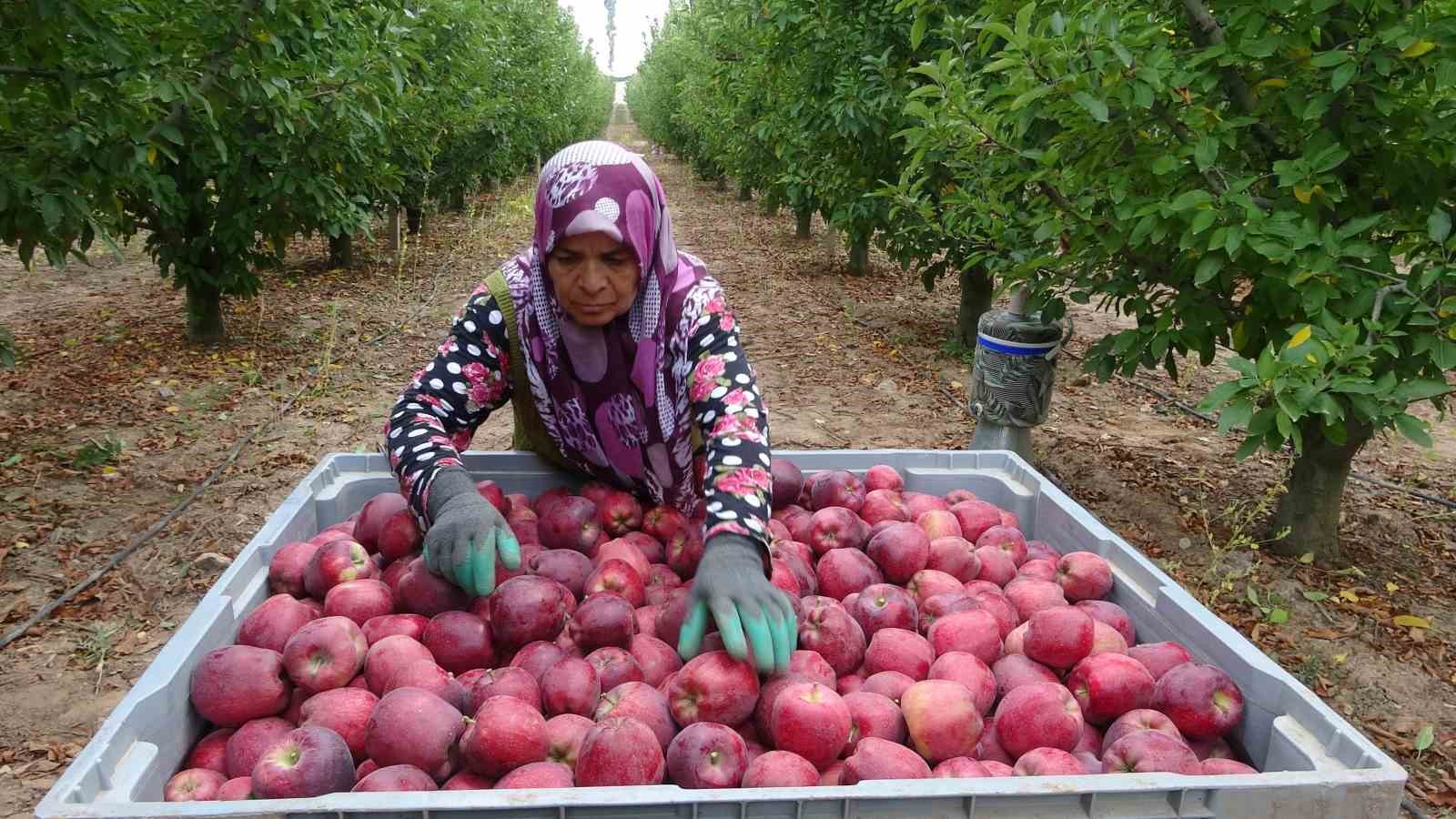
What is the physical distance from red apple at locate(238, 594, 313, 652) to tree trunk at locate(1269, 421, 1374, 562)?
404 centimetres

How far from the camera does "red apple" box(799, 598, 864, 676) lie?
6.70 feet

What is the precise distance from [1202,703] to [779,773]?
0.85 m

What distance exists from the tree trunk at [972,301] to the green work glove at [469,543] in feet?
21.0

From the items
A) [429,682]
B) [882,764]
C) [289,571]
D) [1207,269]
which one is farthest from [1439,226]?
[289,571]

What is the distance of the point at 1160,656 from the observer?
200 cm

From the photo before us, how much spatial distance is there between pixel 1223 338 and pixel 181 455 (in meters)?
5.48

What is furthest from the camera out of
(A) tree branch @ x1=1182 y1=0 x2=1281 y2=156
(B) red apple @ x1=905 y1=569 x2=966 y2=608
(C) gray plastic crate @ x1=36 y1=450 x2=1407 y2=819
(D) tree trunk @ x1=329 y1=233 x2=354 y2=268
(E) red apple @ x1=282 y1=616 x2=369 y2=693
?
(D) tree trunk @ x1=329 y1=233 x2=354 y2=268

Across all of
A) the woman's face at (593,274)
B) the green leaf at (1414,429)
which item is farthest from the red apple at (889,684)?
the green leaf at (1414,429)

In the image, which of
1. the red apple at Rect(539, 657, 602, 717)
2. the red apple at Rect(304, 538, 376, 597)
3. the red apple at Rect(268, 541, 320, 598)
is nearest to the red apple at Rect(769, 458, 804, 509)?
the red apple at Rect(539, 657, 602, 717)

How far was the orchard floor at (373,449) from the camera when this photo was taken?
3.45 meters

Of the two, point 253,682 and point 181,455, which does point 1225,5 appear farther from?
point 181,455

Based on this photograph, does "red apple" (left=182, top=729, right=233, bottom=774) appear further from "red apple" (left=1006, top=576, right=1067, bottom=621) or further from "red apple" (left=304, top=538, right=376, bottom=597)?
"red apple" (left=1006, top=576, right=1067, bottom=621)

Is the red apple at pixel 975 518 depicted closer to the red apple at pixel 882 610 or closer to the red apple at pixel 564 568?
the red apple at pixel 882 610

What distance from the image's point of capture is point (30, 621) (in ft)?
12.0
